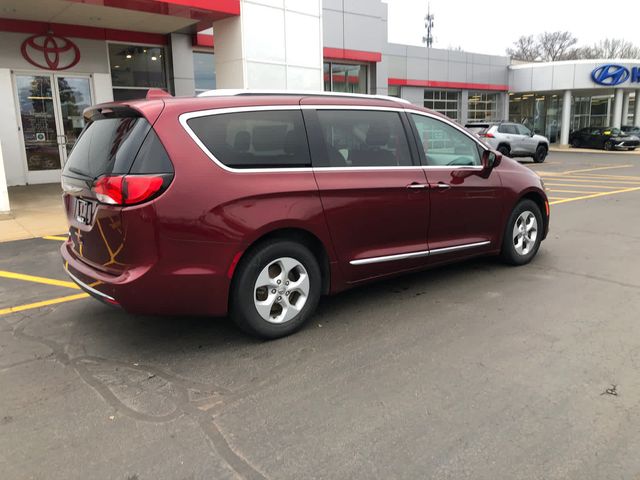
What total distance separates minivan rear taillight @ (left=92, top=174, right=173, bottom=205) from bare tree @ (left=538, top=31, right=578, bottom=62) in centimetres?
7227

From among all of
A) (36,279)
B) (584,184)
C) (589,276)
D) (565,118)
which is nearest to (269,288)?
(36,279)

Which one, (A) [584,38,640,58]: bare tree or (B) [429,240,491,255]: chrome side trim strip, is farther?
(A) [584,38,640,58]: bare tree

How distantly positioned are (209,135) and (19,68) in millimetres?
11860

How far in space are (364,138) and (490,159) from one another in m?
1.59

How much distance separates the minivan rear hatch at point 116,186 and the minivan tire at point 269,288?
689 mm

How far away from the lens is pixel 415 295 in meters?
5.00

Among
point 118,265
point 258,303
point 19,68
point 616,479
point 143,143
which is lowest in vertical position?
point 616,479

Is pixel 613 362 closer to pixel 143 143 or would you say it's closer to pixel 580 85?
pixel 143 143

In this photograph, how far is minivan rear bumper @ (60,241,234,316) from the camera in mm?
3408

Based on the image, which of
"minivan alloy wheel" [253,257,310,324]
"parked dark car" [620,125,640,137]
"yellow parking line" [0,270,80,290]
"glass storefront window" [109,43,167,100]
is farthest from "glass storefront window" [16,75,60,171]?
"parked dark car" [620,125,640,137]

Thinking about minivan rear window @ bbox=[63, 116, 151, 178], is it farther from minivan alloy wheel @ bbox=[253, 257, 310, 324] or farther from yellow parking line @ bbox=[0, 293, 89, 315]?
yellow parking line @ bbox=[0, 293, 89, 315]

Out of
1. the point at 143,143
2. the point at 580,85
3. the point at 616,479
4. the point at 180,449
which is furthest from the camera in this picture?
the point at 580,85

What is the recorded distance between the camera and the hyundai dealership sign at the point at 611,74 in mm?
32688

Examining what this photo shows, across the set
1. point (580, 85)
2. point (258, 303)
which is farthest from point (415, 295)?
point (580, 85)
